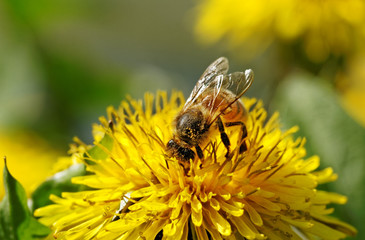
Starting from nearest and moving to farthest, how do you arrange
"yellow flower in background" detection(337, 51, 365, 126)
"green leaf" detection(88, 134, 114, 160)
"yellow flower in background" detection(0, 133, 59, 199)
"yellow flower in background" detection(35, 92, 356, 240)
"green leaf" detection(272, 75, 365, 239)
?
"yellow flower in background" detection(35, 92, 356, 240) → "green leaf" detection(88, 134, 114, 160) → "green leaf" detection(272, 75, 365, 239) → "yellow flower in background" detection(0, 133, 59, 199) → "yellow flower in background" detection(337, 51, 365, 126)

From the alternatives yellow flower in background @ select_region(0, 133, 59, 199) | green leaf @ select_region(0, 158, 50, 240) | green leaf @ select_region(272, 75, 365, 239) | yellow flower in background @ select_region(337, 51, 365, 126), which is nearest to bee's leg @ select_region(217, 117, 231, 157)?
green leaf @ select_region(0, 158, 50, 240)

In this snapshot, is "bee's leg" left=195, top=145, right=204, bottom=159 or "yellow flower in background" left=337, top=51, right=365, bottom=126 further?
"yellow flower in background" left=337, top=51, right=365, bottom=126

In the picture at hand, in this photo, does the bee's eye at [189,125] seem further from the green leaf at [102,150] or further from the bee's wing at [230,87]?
the green leaf at [102,150]

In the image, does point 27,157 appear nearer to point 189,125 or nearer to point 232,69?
point 232,69

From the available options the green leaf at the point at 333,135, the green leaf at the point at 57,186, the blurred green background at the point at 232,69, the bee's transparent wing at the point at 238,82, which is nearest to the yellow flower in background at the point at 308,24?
the blurred green background at the point at 232,69

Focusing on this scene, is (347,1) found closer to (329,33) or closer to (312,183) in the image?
(329,33)

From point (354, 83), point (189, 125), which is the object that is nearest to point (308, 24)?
point (354, 83)

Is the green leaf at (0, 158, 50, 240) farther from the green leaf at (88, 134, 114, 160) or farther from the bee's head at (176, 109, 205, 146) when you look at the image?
the bee's head at (176, 109, 205, 146)

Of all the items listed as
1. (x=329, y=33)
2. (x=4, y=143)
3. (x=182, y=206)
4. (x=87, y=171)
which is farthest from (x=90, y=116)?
(x=182, y=206)
